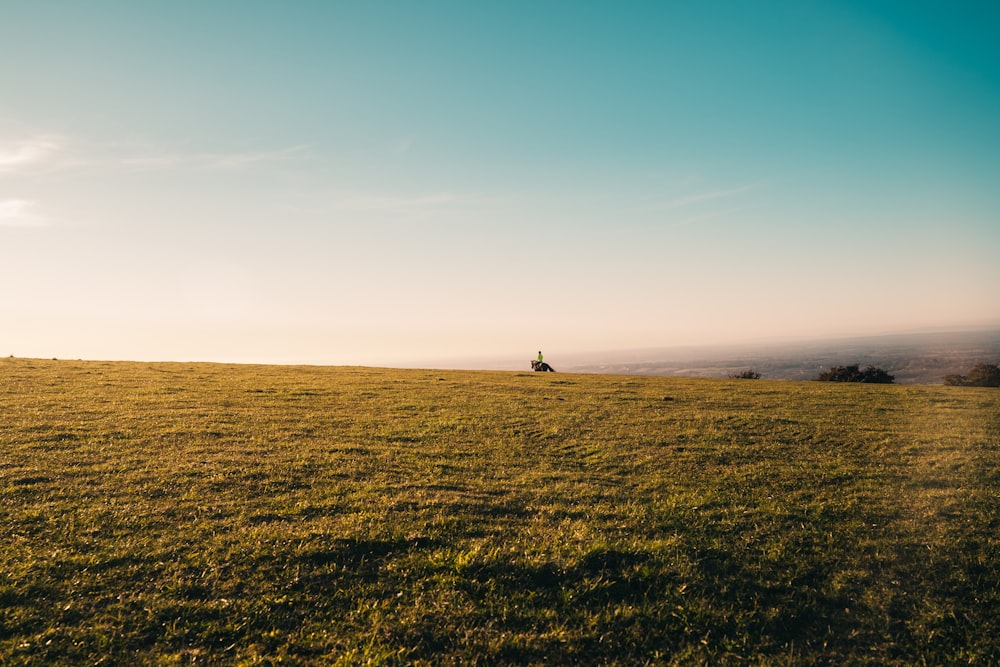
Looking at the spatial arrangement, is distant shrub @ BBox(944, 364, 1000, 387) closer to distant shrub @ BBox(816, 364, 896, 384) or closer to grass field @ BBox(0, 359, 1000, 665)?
distant shrub @ BBox(816, 364, 896, 384)

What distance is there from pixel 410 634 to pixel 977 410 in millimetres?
33773

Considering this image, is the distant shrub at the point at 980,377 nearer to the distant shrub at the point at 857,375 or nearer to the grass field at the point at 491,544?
the distant shrub at the point at 857,375

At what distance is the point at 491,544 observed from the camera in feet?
36.5

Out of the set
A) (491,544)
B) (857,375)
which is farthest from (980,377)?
(491,544)

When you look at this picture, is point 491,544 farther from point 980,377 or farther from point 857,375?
point 980,377

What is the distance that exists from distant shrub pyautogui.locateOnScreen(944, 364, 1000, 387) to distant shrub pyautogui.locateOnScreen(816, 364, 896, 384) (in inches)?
268

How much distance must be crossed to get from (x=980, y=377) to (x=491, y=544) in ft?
278

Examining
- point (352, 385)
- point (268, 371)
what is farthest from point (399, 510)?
→ point (268, 371)

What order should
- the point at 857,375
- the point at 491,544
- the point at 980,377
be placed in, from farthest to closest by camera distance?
the point at 857,375 < the point at 980,377 < the point at 491,544

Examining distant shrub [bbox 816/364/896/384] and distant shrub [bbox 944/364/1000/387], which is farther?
distant shrub [bbox 816/364/896/384]

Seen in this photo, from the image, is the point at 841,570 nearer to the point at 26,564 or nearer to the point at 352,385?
the point at 26,564

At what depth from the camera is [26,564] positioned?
979cm

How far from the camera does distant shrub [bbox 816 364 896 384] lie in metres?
72.7

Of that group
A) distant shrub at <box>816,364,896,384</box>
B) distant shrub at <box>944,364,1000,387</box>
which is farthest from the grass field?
distant shrub at <box>816,364,896,384</box>
